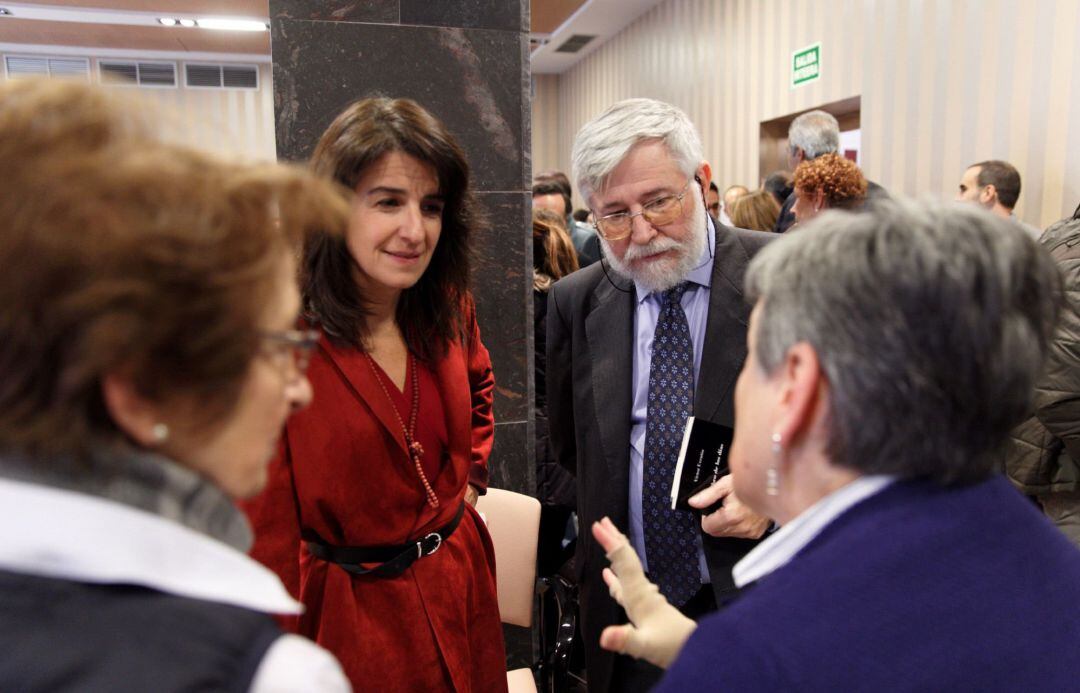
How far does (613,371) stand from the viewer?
1.89 metres

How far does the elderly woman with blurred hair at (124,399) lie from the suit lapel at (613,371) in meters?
1.25

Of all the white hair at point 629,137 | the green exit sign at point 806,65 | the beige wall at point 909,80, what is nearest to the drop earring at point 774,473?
the white hair at point 629,137

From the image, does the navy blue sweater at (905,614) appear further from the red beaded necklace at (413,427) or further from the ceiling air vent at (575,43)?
the ceiling air vent at (575,43)

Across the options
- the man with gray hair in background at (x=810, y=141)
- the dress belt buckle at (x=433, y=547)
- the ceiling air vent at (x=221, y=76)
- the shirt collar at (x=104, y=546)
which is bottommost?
the dress belt buckle at (x=433, y=547)

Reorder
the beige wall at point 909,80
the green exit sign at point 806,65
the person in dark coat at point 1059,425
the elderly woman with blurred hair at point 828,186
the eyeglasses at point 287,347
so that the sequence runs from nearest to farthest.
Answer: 1. the eyeglasses at point 287,347
2. the person in dark coat at point 1059,425
3. the elderly woman with blurred hair at point 828,186
4. the beige wall at point 909,80
5. the green exit sign at point 806,65

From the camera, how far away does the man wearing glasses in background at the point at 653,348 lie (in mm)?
1752

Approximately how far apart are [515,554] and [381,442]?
3.04 ft

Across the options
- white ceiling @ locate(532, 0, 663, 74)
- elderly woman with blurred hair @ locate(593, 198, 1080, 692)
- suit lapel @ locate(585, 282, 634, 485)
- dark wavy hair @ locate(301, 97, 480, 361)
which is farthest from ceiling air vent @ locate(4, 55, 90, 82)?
elderly woman with blurred hair @ locate(593, 198, 1080, 692)

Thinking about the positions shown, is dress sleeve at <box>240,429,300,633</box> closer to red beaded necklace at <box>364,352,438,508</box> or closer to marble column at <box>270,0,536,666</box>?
red beaded necklace at <box>364,352,438,508</box>

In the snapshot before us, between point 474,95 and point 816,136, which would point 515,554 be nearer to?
point 474,95

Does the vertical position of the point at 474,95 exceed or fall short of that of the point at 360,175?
it exceeds it

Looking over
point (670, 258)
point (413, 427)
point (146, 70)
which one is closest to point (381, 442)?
point (413, 427)

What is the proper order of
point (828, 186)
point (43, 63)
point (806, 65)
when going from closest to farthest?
point (828, 186) < point (806, 65) < point (43, 63)

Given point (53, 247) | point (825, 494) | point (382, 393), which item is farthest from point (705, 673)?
point (382, 393)
